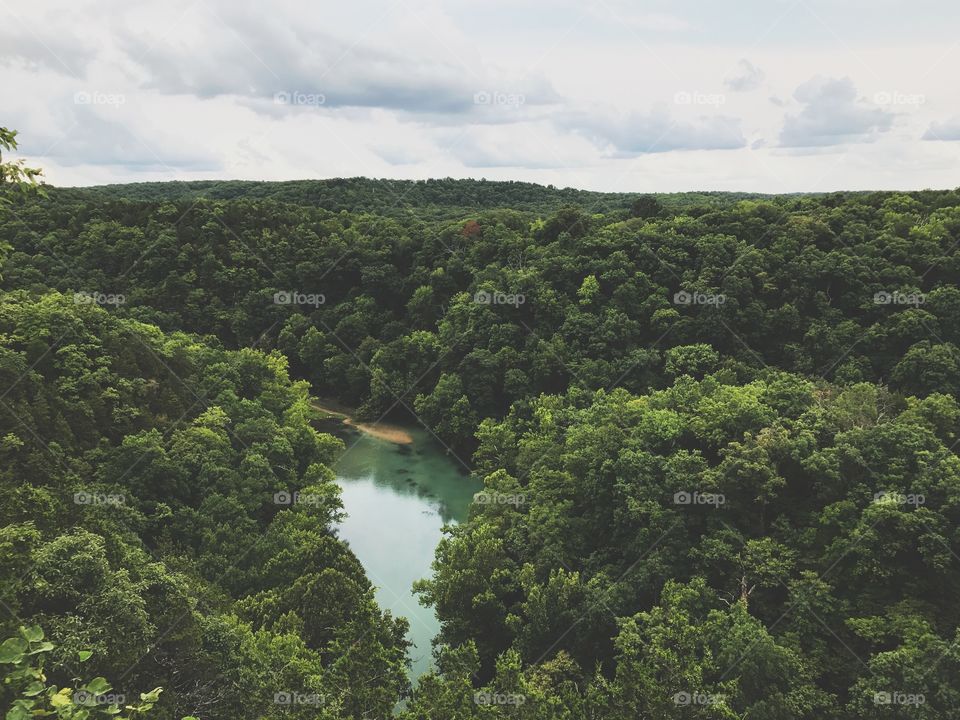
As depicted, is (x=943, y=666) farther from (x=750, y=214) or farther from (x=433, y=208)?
(x=433, y=208)

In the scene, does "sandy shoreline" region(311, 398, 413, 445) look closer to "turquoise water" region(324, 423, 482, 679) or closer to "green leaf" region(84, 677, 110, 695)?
"turquoise water" region(324, 423, 482, 679)

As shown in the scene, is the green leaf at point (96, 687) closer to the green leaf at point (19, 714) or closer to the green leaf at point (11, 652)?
the green leaf at point (19, 714)

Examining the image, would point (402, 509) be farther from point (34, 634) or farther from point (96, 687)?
point (96, 687)

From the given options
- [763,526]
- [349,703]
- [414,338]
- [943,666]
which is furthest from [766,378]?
[414,338]

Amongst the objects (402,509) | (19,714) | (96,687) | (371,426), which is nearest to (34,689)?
(19,714)

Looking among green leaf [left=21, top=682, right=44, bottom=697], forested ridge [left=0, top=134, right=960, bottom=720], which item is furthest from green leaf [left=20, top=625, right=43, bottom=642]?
forested ridge [left=0, top=134, right=960, bottom=720]

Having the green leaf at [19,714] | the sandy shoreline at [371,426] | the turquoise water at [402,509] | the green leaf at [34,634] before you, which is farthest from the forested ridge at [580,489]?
the green leaf at [19,714]
